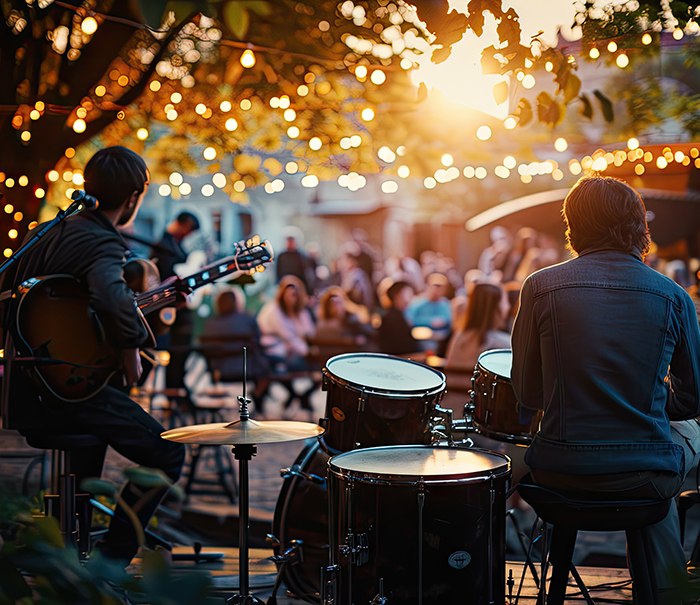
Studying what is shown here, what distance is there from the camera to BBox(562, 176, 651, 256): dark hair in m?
2.14

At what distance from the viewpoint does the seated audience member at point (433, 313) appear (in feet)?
26.2

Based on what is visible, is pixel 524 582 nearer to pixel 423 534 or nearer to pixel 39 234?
pixel 423 534

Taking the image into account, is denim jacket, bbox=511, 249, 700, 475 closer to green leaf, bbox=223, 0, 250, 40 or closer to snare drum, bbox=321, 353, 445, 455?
snare drum, bbox=321, 353, 445, 455

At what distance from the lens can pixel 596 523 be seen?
6.54 feet

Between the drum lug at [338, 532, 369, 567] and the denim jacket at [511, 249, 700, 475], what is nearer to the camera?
the denim jacket at [511, 249, 700, 475]

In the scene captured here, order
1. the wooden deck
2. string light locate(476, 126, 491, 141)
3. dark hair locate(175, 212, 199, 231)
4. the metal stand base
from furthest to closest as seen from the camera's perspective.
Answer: string light locate(476, 126, 491, 141)
dark hair locate(175, 212, 199, 231)
the wooden deck
the metal stand base

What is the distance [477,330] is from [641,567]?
13.0 feet

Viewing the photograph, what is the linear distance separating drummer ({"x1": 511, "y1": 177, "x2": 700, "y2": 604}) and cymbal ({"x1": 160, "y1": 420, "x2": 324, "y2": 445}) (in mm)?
817

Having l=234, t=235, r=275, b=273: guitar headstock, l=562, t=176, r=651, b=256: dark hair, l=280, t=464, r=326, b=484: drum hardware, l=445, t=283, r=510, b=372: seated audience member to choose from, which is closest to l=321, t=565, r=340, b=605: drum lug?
l=280, t=464, r=326, b=484: drum hardware

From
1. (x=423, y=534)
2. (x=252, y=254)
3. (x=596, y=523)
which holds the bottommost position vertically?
(x=423, y=534)

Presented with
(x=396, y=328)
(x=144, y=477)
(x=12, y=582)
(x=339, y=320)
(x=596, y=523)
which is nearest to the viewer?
(x=12, y=582)

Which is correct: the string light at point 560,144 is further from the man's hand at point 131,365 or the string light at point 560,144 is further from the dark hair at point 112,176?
the man's hand at point 131,365

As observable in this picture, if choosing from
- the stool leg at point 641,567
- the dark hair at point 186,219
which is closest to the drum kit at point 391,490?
the stool leg at point 641,567

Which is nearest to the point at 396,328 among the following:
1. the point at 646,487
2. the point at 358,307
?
the point at 358,307
